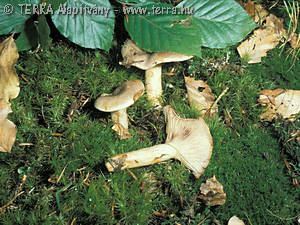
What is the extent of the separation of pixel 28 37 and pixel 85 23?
0.53 metres

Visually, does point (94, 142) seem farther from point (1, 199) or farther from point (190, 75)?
point (190, 75)

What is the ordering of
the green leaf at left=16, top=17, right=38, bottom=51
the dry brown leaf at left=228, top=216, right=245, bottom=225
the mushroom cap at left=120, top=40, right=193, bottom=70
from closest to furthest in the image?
1. the dry brown leaf at left=228, top=216, right=245, bottom=225
2. the mushroom cap at left=120, top=40, right=193, bottom=70
3. the green leaf at left=16, top=17, right=38, bottom=51

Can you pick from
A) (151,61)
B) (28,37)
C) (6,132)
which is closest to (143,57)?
(151,61)

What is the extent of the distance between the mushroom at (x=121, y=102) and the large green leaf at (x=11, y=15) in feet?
2.71

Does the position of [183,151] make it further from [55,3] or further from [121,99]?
[55,3]

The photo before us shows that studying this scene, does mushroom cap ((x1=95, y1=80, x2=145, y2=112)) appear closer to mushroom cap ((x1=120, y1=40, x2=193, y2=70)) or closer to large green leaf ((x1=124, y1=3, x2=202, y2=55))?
mushroom cap ((x1=120, y1=40, x2=193, y2=70))

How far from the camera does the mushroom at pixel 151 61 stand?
87.9 inches

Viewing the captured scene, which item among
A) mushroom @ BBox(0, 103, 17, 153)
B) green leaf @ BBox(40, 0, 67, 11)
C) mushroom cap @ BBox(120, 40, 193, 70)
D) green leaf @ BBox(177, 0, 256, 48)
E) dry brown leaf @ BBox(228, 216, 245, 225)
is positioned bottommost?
dry brown leaf @ BBox(228, 216, 245, 225)

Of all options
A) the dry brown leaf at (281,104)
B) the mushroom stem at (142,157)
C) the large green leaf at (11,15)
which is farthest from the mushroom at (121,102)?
the dry brown leaf at (281,104)

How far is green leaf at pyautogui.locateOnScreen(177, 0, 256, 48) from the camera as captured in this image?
2434 millimetres

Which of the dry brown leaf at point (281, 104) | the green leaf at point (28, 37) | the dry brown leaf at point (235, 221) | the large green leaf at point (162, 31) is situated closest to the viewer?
the dry brown leaf at point (235, 221)

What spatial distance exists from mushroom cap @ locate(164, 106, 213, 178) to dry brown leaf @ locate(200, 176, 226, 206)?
10 centimetres

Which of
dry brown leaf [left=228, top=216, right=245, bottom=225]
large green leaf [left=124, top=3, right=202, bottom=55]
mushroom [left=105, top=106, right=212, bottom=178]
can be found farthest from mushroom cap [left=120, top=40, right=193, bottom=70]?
dry brown leaf [left=228, top=216, right=245, bottom=225]

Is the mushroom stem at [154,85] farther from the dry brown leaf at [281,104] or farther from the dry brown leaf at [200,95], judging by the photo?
the dry brown leaf at [281,104]
